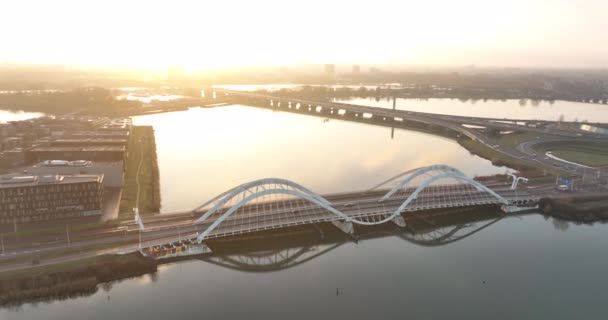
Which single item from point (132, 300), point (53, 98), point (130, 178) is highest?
point (53, 98)

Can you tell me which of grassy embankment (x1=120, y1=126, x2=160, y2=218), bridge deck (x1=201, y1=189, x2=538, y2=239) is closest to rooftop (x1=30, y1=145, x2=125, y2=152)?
grassy embankment (x1=120, y1=126, x2=160, y2=218)

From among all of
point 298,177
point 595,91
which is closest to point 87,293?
point 298,177

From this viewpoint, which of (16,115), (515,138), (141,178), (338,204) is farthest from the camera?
(16,115)

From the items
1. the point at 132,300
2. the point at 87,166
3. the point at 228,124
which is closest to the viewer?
the point at 132,300

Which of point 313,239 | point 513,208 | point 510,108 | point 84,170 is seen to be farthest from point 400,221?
point 510,108

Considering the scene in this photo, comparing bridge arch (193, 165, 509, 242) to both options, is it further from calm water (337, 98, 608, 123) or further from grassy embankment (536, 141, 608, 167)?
calm water (337, 98, 608, 123)

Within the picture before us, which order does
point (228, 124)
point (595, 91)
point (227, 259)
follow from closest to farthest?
point (227, 259)
point (228, 124)
point (595, 91)

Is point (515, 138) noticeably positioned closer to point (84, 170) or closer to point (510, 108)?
point (510, 108)

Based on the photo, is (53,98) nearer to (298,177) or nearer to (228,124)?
(228,124)
